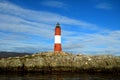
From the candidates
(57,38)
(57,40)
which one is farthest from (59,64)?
(57,38)

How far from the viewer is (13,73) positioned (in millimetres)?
35250

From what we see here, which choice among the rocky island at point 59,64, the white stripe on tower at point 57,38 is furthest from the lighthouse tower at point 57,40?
the rocky island at point 59,64

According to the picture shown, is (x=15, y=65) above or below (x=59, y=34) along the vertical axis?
below

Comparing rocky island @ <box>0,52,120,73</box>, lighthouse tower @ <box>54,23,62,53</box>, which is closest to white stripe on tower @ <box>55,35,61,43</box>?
lighthouse tower @ <box>54,23,62,53</box>

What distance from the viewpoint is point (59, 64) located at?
37.0 m

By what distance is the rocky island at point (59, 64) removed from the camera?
36.6m

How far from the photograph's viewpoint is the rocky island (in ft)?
120

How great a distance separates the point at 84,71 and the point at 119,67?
449cm

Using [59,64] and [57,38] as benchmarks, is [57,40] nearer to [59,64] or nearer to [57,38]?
[57,38]

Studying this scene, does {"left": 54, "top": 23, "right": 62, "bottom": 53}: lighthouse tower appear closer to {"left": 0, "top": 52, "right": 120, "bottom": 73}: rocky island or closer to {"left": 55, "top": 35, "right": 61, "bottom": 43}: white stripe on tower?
{"left": 55, "top": 35, "right": 61, "bottom": 43}: white stripe on tower

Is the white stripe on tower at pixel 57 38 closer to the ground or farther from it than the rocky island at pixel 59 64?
farther from it

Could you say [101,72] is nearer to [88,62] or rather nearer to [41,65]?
[88,62]

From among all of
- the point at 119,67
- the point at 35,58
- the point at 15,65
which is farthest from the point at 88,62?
the point at 15,65

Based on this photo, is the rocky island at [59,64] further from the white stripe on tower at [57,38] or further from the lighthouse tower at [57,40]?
the white stripe on tower at [57,38]
